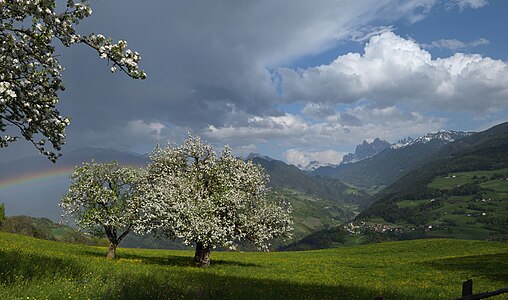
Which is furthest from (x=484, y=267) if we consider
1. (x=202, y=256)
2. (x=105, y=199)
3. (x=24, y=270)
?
(x=24, y=270)

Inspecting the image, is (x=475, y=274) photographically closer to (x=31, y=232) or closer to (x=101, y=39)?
(x=101, y=39)

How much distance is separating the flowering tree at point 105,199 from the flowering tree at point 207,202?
2.55 meters

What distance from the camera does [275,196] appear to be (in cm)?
3953

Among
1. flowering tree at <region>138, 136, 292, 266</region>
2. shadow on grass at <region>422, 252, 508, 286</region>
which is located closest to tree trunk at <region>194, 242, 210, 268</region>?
flowering tree at <region>138, 136, 292, 266</region>

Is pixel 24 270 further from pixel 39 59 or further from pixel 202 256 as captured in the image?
pixel 202 256

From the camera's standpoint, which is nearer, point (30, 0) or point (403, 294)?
point (30, 0)

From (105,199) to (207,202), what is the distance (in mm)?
11840

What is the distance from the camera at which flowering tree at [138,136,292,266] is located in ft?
107

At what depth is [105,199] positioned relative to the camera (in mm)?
37312

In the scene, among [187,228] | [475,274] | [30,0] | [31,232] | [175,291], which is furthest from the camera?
[31,232]

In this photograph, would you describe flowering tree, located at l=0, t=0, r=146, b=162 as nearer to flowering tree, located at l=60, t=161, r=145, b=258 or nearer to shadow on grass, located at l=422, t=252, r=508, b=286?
flowering tree, located at l=60, t=161, r=145, b=258

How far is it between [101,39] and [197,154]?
29.3 meters

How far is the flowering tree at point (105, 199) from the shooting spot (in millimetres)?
37188

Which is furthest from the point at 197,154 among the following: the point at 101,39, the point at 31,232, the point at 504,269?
the point at 31,232
